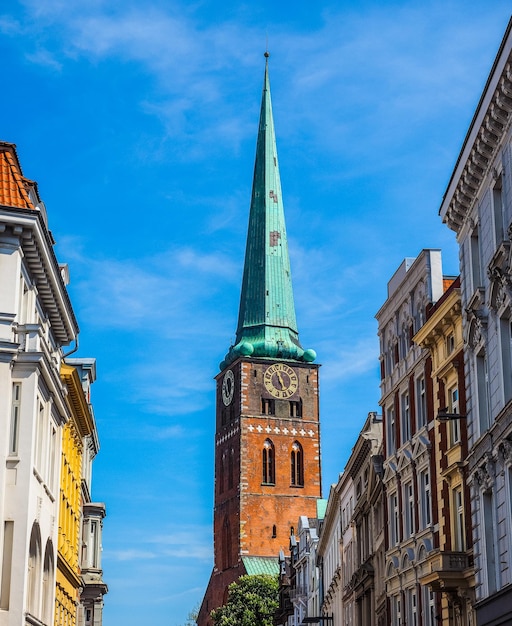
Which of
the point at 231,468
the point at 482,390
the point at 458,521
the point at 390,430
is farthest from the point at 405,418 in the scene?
the point at 231,468

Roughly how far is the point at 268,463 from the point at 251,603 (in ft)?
110

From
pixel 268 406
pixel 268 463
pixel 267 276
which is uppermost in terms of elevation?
pixel 267 276

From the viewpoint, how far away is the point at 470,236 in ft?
110

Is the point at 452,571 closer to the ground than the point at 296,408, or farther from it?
closer to the ground

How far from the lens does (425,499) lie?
41000 millimetres

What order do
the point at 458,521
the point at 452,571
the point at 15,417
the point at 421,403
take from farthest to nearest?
1. the point at 421,403
2. the point at 458,521
3. the point at 452,571
4. the point at 15,417

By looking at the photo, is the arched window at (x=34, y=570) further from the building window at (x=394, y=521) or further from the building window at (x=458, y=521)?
the building window at (x=394, y=521)

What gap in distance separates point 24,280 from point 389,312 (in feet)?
60.5

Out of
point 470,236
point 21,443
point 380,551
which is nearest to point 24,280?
point 21,443

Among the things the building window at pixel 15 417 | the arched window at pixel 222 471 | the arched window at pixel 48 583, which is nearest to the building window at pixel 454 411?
the arched window at pixel 48 583

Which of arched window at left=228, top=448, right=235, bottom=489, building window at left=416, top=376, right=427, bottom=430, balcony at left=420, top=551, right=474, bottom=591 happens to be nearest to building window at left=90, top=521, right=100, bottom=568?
building window at left=416, top=376, right=427, bottom=430

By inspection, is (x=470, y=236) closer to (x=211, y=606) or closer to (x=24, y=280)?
(x=24, y=280)

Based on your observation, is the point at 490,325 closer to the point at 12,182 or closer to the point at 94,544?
the point at 12,182

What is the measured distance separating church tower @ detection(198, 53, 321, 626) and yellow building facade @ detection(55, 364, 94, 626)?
90.8 m
